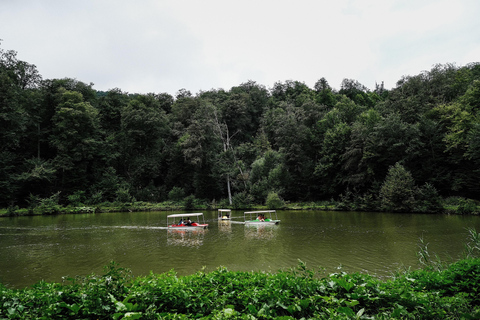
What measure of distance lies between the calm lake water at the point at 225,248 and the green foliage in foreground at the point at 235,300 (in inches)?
213

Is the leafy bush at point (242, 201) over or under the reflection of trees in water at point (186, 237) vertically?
over

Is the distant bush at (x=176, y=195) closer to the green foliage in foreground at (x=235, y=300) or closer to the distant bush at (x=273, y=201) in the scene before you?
the distant bush at (x=273, y=201)

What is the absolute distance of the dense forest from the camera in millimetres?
31141

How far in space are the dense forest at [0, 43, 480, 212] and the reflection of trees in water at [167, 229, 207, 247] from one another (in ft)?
55.0

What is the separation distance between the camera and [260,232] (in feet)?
71.4

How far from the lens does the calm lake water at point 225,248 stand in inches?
473

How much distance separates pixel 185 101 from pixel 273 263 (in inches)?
1869

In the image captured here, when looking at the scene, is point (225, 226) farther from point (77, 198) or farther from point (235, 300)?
point (77, 198)

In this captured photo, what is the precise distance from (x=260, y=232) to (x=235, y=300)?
60.1ft

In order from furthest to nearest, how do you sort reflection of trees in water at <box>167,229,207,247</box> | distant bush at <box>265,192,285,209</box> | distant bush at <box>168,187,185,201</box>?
distant bush at <box>168,187,185,201</box>, distant bush at <box>265,192,285,209</box>, reflection of trees in water at <box>167,229,207,247</box>

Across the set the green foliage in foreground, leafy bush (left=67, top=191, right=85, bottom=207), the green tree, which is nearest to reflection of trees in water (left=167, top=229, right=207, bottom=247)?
the green foliage in foreground

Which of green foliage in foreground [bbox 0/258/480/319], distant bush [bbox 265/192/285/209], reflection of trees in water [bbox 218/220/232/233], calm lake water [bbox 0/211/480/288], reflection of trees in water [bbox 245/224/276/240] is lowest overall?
reflection of trees in water [bbox 218/220/232/233]

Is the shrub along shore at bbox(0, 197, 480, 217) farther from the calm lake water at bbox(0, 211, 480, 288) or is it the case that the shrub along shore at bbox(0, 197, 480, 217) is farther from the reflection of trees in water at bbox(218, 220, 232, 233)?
the reflection of trees in water at bbox(218, 220, 232, 233)

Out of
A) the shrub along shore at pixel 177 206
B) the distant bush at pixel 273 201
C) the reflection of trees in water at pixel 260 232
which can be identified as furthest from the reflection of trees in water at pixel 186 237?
the shrub along shore at pixel 177 206
